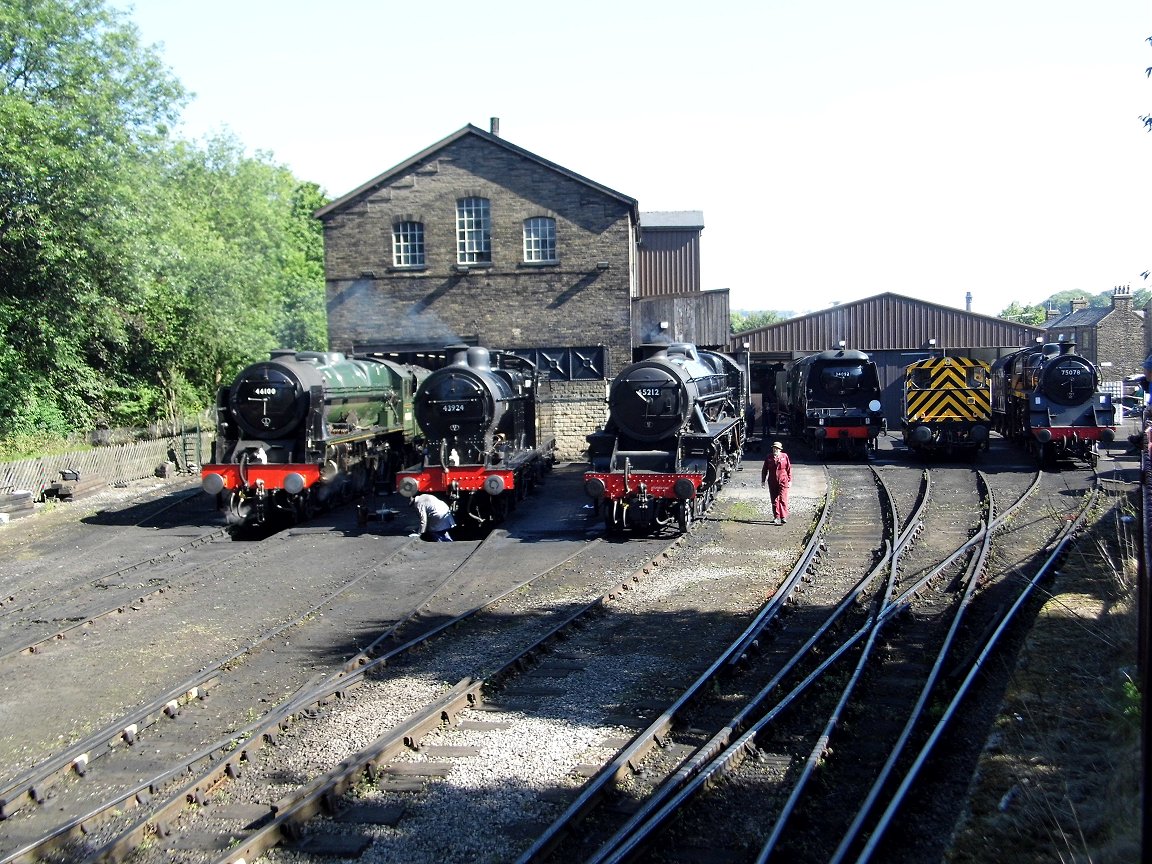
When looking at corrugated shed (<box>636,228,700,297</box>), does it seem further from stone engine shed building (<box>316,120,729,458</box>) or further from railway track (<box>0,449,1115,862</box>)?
railway track (<box>0,449,1115,862</box>)

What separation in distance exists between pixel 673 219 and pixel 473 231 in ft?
37.7

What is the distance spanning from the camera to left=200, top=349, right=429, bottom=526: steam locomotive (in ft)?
53.9

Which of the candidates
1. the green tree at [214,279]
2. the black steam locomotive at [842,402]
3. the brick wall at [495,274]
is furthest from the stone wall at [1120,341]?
the green tree at [214,279]

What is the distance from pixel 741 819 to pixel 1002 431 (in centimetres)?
2743

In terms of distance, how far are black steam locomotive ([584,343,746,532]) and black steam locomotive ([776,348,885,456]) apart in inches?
324

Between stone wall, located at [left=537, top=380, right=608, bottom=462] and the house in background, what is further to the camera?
the house in background

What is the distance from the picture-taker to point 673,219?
36.3m

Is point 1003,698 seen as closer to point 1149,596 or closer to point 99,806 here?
point 1149,596

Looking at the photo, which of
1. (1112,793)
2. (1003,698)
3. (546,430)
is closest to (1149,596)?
(1112,793)

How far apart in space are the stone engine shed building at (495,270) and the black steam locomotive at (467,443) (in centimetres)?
920

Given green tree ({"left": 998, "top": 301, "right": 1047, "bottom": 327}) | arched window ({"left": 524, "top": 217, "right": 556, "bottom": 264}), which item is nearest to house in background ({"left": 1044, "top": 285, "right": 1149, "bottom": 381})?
green tree ({"left": 998, "top": 301, "right": 1047, "bottom": 327})

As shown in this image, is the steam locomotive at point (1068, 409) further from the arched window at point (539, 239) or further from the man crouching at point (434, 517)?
→ the man crouching at point (434, 517)

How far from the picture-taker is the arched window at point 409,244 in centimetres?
2730

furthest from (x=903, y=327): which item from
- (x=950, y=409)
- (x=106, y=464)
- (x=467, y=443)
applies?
(x=106, y=464)
